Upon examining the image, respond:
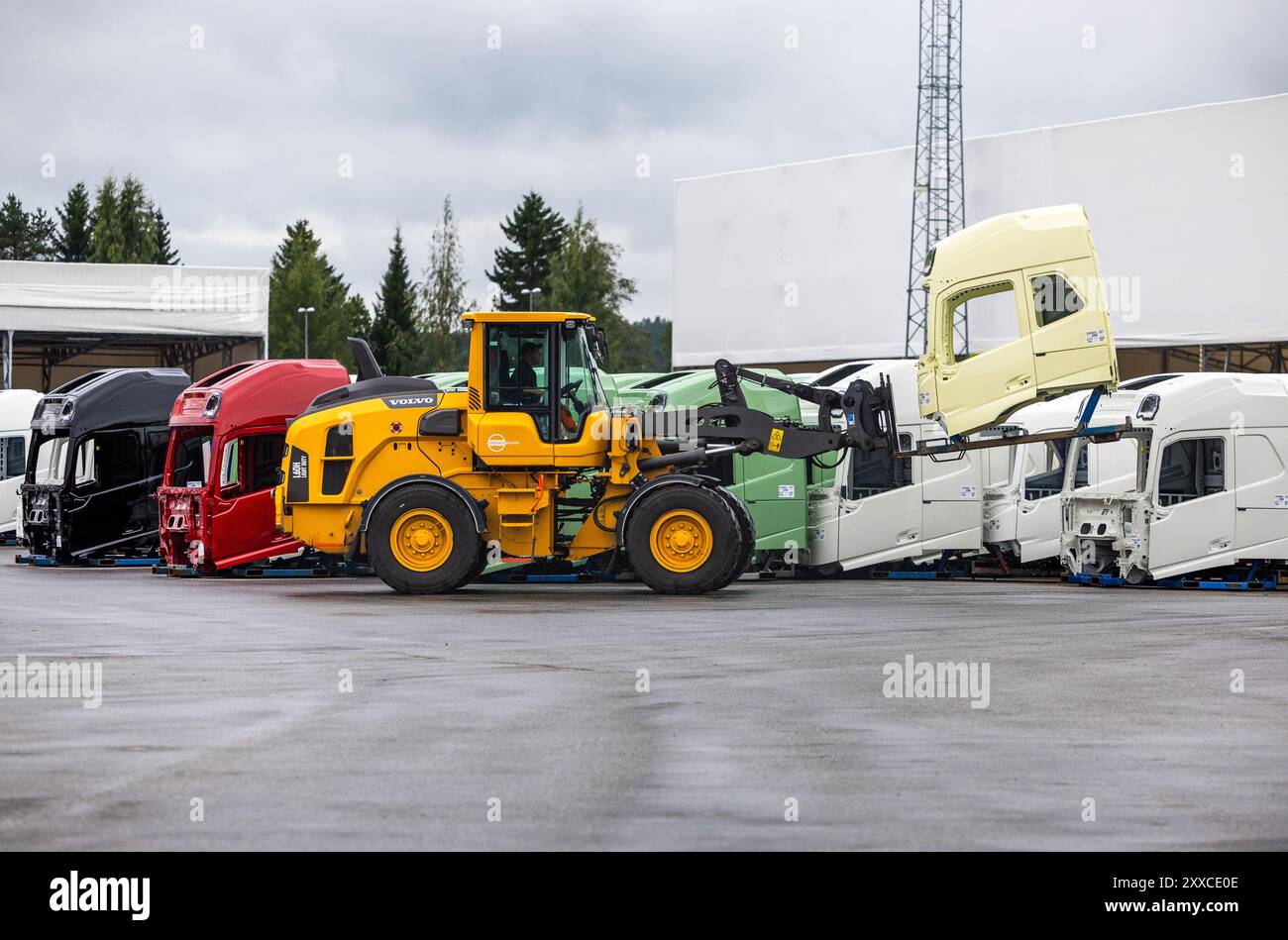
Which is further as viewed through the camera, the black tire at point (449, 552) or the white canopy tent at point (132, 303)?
the white canopy tent at point (132, 303)

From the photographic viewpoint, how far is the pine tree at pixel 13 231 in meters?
122

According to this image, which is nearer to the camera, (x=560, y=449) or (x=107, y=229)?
(x=560, y=449)

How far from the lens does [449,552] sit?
774 inches

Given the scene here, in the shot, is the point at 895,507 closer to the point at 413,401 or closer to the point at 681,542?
the point at 681,542

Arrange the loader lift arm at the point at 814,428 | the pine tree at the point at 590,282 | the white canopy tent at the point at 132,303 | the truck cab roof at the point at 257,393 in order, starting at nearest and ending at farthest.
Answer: the loader lift arm at the point at 814,428, the truck cab roof at the point at 257,393, the white canopy tent at the point at 132,303, the pine tree at the point at 590,282

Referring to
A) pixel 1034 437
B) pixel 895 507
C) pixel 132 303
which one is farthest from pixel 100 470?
pixel 132 303

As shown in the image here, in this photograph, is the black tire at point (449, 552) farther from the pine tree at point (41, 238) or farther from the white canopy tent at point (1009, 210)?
the pine tree at point (41, 238)

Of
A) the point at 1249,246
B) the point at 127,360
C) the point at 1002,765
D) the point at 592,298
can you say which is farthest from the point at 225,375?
the point at 592,298

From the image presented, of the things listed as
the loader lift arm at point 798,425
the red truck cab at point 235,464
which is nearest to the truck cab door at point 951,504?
the loader lift arm at point 798,425

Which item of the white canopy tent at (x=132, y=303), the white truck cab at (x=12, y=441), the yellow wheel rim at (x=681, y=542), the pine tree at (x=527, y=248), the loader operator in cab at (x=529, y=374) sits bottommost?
the yellow wheel rim at (x=681, y=542)

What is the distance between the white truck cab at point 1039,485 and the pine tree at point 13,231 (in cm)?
10905

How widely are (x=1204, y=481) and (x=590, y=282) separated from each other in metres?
76.3
